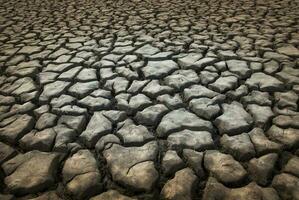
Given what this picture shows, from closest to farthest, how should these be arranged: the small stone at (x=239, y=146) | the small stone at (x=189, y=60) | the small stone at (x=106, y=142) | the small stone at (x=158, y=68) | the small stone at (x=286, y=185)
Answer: the small stone at (x=286, y=185)
the small stone at (x=239, y=146)
the small stone at (x=106, y=142)
the small stone at (x=158, y=68)
the small stone at (x=189, y=60)

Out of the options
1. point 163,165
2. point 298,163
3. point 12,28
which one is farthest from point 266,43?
point 12,28

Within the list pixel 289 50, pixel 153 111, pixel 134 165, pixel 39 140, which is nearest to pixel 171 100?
pixel 153 111

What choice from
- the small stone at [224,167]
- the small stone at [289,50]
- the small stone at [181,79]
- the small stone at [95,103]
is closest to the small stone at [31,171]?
the small stone at [95,103]

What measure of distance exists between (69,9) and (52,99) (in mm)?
2688

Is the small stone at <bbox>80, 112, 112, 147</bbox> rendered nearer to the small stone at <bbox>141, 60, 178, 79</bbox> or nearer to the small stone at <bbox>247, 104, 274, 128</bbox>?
the small stone at <bbox>141, 60, 178, 79</bbox>

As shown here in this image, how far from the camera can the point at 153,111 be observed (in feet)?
5.69

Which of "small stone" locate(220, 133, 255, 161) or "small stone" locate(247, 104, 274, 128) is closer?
"small stone" locate(220, 133, 255, 161)

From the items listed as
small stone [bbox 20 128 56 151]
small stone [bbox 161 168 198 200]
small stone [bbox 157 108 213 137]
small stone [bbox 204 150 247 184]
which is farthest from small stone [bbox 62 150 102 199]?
small stone [bbox 204 150 247 184]

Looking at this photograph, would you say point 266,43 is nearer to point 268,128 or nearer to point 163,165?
point 268,128

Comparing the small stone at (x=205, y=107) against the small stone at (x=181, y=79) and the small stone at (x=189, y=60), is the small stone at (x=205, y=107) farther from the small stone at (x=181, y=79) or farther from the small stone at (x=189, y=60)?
the small stone at (x=189, y=60)

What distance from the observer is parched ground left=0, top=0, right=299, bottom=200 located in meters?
1.26

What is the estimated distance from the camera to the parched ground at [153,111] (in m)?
1.26

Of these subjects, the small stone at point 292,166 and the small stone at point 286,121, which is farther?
the small stone at point 286,121

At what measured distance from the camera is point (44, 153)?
146 centimetres
